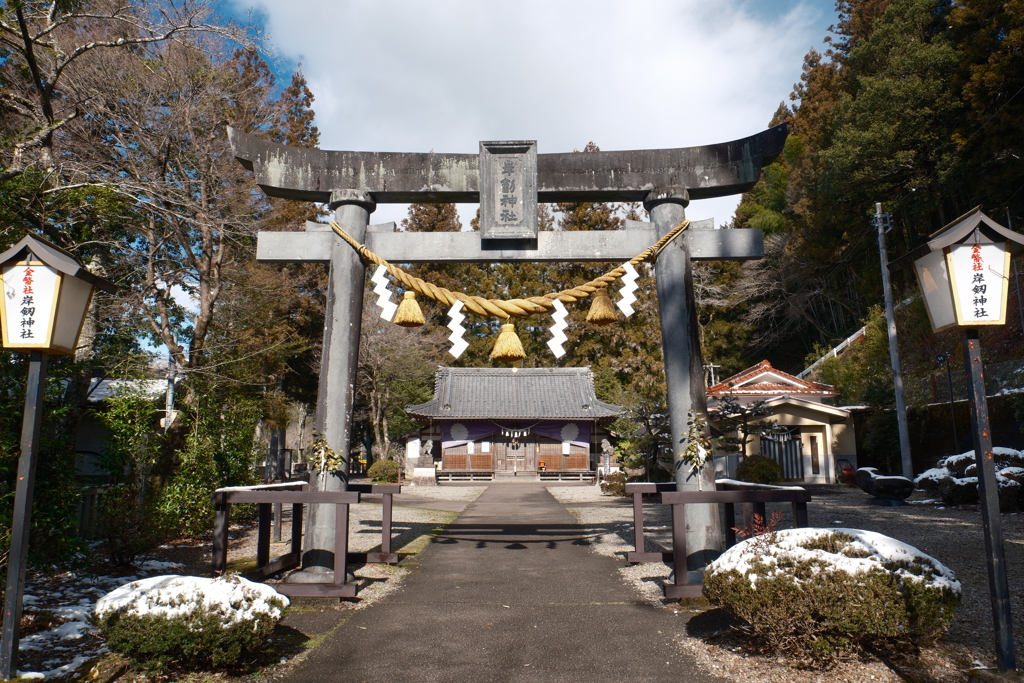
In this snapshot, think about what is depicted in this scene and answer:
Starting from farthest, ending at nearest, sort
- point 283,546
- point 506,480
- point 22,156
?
point 506,480 < point 283,546 < point 22,156

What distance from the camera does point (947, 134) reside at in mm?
18953

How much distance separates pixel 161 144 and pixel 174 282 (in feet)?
8.19

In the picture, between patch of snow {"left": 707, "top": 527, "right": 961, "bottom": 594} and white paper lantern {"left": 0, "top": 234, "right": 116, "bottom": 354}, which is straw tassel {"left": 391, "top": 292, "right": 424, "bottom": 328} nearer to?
white paper lantern {"left": 0, "top": 234, "right": 116, "bottom": 354}

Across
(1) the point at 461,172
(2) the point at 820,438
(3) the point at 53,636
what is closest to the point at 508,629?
(3) the point at 53,636

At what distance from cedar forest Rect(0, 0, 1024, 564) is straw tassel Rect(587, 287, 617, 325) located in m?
4.64

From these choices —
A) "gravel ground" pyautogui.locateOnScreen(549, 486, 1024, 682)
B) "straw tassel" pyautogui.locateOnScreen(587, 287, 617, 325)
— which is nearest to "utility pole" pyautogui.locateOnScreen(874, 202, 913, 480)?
"gravel ground" pyautogui.locateOnScreen(549, 486, 1024, 682)

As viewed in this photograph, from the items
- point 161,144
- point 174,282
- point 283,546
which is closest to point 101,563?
point 283,546

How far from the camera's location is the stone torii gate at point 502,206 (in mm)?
5918

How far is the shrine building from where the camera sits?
25.3 meters

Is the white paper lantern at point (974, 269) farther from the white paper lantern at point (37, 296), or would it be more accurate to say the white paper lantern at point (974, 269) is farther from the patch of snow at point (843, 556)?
the white paper lantern at point (37, 296)

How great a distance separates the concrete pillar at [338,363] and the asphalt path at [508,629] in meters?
0.85

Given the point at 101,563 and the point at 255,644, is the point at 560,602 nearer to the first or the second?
the point at 255,644

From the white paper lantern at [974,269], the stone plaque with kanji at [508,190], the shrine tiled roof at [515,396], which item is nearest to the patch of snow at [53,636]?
the stone plaque with kanji at [508,190]

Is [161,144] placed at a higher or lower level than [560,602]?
higher
